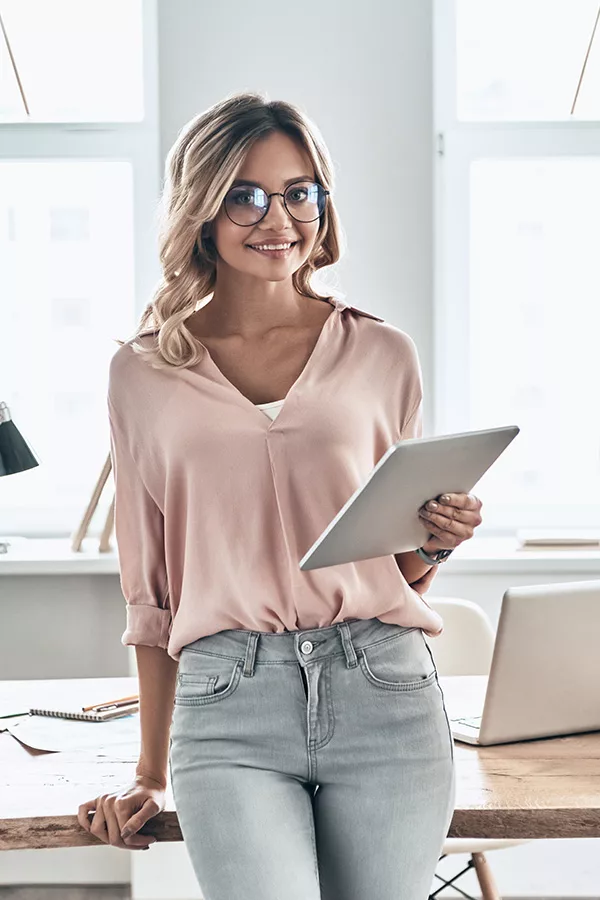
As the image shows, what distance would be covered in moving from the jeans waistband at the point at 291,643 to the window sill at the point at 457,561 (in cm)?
154

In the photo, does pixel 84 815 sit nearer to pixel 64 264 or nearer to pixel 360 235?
pixel 360 235

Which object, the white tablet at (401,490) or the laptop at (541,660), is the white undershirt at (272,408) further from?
the laptop at (541,660)

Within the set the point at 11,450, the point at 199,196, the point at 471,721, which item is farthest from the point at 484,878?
the point at 199,196

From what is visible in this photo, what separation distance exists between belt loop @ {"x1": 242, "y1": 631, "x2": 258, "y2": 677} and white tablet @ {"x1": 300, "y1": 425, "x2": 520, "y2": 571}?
0.47 ft

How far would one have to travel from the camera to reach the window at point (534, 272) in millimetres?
3305

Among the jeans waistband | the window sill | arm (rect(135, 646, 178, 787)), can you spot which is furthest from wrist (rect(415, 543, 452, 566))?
the window sill

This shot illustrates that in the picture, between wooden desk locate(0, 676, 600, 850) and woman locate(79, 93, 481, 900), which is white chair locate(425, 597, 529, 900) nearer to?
wooden desk locate(0, 676, 600, 850)

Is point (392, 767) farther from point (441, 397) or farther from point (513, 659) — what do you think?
point (441, 397)

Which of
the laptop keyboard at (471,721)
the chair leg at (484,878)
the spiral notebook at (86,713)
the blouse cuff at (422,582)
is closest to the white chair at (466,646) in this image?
the chair leg at (484,878)

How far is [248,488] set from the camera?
1.43 meters

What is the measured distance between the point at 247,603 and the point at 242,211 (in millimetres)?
562

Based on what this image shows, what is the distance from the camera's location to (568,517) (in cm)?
334

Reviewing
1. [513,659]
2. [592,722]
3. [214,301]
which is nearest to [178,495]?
[214,301]

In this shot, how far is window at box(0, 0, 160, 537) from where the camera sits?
3254 mm
